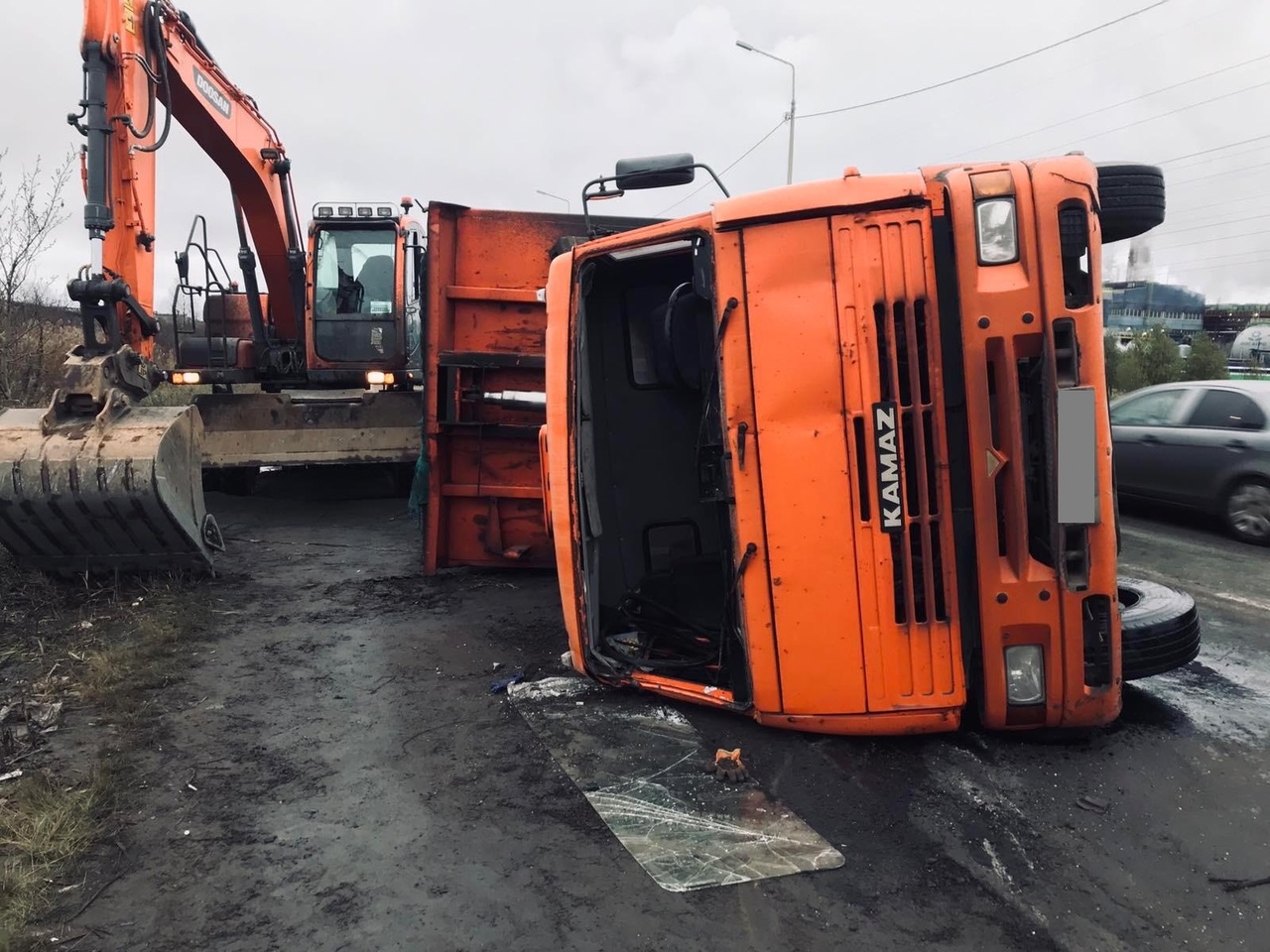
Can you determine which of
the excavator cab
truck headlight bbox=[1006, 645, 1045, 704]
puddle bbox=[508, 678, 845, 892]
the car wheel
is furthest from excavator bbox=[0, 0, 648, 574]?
the car wheel

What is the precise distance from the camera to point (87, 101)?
5688 millimetres

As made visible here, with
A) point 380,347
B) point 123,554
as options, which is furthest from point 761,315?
point 380,347

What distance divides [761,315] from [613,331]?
178 centimetres

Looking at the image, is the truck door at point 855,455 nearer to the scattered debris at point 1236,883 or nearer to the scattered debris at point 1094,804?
the scattered debris at point 1094,804

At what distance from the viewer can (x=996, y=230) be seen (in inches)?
120

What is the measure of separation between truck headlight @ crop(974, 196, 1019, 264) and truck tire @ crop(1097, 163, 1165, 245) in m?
0.56

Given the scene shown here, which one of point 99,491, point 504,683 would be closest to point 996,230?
point 504,683

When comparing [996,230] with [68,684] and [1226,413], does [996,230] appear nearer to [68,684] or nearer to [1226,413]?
[68,684]

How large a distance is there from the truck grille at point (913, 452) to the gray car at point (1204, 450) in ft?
17.7

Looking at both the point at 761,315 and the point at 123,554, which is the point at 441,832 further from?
the point at 123,554

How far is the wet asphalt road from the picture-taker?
2420 mm

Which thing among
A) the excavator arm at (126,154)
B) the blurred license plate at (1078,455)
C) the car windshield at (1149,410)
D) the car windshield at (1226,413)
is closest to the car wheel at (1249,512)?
the car windshield at (1226,413)

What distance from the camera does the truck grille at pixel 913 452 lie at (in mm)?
3109

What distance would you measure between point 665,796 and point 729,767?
11.3 inches
